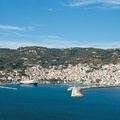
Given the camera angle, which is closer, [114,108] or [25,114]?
[25,114]

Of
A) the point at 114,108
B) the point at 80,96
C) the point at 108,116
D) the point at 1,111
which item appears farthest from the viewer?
the point at 80,96

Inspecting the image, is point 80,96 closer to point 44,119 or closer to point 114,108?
point 114,108

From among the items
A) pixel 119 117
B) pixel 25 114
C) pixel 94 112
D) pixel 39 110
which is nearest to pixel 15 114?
pixel 25 114

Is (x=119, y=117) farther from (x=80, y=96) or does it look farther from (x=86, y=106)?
(x=80, y=96)

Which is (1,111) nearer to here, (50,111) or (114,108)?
(50,111)

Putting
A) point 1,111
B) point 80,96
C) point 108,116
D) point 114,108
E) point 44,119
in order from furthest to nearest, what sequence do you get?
point 80,96 < point 114,108 < point 1,111 < point 108,116 < point 44,119

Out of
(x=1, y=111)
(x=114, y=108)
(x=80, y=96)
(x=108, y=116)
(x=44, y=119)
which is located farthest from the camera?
(x=80, y=96)

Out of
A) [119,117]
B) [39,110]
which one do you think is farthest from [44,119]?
[119,117]

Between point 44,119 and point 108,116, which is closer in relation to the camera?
point 44,119
